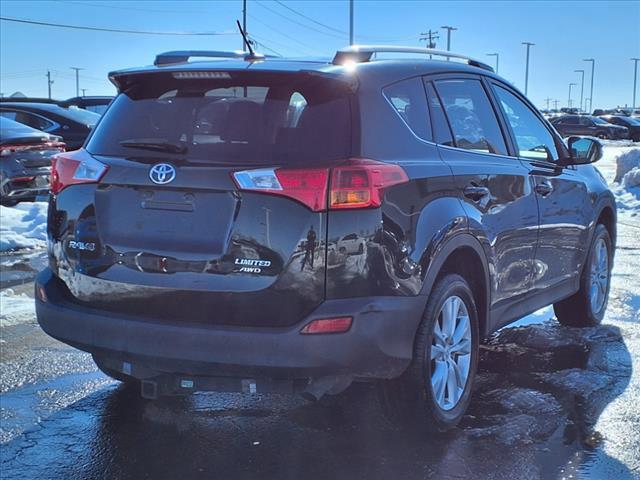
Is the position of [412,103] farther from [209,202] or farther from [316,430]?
[316,430]

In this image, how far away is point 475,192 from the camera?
389cm

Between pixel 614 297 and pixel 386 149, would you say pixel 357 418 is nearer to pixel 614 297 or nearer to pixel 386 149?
pixel 386 149

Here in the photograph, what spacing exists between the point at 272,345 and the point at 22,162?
8.78 m

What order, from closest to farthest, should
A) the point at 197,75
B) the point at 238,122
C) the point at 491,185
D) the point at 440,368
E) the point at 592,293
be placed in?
1. the point at 238,122
2. the point at 197,75
3. the point at 440,368
4. the point at 491,185
5. the point at 592,293

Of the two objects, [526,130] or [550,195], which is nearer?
[550,195]

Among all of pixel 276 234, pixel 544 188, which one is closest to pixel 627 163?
pixel 544 188

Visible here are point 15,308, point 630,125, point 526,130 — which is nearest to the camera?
point 526,130

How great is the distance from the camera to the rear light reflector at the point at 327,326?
2998 mm

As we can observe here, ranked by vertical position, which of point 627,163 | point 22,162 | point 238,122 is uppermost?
point 238,122

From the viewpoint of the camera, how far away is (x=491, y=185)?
4098 mm

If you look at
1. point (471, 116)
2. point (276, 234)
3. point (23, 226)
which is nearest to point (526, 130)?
point (471, 116)

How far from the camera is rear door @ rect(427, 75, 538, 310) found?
3.90 meters

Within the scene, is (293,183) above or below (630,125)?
below

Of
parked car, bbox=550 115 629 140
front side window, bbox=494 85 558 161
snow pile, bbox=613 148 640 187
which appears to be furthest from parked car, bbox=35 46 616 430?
parked car, bbox=550 115 629 140
